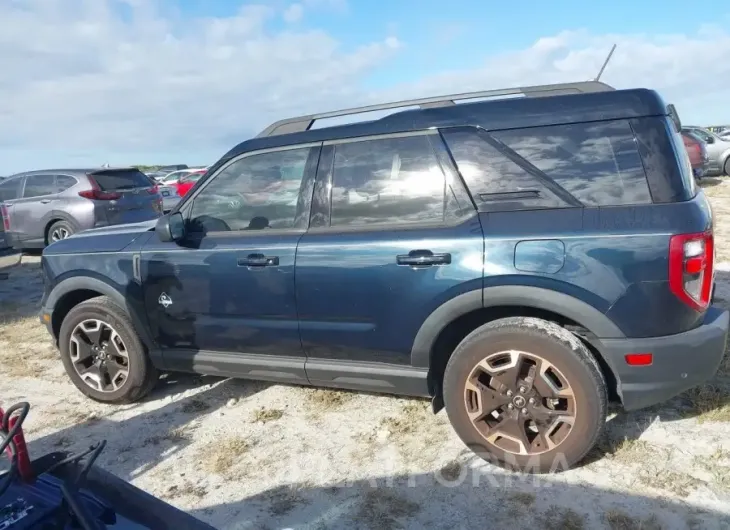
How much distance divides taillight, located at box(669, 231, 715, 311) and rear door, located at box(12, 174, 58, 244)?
1006 cm

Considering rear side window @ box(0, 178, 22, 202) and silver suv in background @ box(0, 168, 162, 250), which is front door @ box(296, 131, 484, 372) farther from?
rear side window @ box(0, 178, 22, 202)

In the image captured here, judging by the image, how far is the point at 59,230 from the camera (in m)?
10.1

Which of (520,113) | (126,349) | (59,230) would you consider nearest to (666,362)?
(520,113)

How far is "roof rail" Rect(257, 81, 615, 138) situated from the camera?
9.89 feet

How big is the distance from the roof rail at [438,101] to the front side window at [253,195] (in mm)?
238

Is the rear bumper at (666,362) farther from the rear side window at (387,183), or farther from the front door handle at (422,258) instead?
the rear side window at (387,183)

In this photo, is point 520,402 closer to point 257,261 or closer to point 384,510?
point 384,510

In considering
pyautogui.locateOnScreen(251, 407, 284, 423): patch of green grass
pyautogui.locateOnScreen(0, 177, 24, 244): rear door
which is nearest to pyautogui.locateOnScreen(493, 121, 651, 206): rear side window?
pyautogui.locateOnScreen(251, 407, 284, 423): patch of green grass

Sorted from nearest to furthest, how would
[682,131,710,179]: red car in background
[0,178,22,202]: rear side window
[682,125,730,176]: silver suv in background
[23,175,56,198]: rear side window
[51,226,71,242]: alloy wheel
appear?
1. [51,226,71,242]: alloy wheel
2. [23,175,56,198]: rear side window
3. [0,178,22,202]: rear side window
4. [682,131,710,179]: red car in background
5. [682,125,730,176]: silver suv in background

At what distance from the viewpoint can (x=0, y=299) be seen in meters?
7.77

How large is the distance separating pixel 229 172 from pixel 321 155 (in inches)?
25.7

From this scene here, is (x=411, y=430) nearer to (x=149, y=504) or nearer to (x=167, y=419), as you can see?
(x=167, y=419)

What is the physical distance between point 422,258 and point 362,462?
1188 millimetres

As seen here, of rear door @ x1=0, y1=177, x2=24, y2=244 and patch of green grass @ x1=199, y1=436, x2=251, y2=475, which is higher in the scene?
rear door @ x1=0, y1=177, x2=24, y2=244
